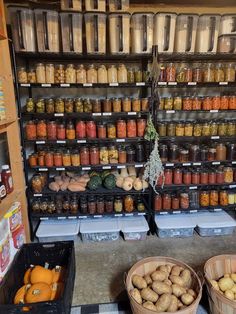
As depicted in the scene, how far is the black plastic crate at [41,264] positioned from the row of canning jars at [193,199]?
3.83 feet

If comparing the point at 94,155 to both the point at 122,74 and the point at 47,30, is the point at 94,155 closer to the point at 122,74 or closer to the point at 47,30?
the point at 122,74

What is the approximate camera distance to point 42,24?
7.42 feet

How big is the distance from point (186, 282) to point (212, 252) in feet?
3.00

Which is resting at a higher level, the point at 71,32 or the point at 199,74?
the point at 71,32

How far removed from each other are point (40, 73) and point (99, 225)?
1690mm

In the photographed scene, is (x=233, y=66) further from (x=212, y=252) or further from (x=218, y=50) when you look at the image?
(x=212, y=252)

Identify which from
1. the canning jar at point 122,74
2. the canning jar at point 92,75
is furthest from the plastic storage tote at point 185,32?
the canning jar at point 92,75

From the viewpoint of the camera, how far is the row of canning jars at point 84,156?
266cm

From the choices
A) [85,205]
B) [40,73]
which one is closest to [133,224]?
[85,205]

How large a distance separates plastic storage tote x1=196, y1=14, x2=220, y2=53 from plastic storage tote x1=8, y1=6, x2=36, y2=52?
5.07 ft

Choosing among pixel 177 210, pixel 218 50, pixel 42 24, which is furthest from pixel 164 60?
pixel 177 210

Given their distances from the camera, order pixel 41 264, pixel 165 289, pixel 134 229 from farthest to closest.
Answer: pixel 134 229 → pixel 41 264 → pixel 165 289

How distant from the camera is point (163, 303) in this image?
5.09ft

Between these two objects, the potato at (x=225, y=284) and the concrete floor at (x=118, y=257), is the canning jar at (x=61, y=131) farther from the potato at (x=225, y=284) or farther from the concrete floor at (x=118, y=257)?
the potato at (x=225, y=284)
